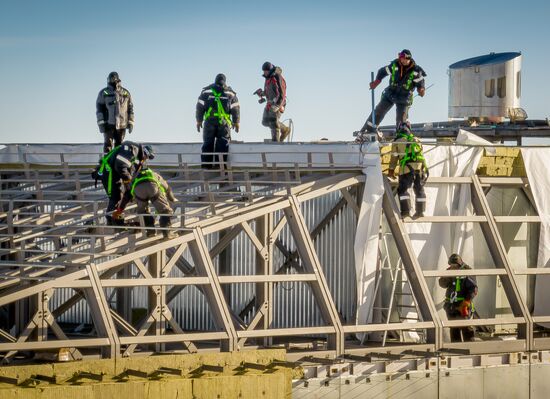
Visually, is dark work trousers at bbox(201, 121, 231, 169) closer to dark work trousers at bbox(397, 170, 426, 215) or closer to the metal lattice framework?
the metal lattice framework

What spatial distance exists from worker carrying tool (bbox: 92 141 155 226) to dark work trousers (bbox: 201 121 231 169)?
14.0ft

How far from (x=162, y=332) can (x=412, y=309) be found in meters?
6.18

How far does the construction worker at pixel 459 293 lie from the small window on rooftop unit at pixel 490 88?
1702 cm

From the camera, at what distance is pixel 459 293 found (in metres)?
32.1

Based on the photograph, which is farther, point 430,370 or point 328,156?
point 328,156

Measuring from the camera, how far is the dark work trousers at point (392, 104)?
109ft

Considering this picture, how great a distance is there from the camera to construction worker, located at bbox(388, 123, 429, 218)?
3095 centimetres

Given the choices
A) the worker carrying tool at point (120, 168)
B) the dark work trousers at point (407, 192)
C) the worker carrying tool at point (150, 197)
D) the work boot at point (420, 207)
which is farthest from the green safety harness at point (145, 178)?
the work boot at point (420, 207)

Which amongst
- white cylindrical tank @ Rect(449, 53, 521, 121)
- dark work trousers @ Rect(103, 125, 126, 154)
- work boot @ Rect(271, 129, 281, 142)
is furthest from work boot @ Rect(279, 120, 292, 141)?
white cylindrical tank @ Rect(449, 53, 521, 121)

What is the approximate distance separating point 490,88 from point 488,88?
7 centimetres

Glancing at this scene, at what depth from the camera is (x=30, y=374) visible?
81.1 ft

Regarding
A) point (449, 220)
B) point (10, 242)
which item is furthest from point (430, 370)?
point (10, 242)

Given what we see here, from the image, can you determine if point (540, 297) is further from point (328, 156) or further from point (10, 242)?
point (10, 242)

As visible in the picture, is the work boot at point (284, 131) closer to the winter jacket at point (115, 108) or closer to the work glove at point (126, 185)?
the winter jacket at point (115, 108)
